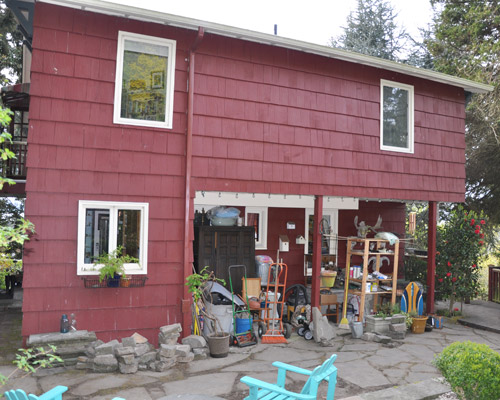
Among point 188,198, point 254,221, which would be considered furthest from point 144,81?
point 254,221

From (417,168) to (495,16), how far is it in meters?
5.77

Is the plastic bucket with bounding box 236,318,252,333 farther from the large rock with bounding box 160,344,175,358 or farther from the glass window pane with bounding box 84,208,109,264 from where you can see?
the glass window pane with bounding box 84,208,109,264

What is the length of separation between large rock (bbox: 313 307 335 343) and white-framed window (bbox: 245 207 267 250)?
3.36 meters

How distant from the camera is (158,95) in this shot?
6.67 meters

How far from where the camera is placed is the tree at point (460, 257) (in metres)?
8.91

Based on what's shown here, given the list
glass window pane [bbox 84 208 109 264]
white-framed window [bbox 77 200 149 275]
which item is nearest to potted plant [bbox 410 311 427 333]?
white-framed window [bbox 77 200 149 275]

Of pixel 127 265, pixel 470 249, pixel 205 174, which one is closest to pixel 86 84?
pixel 205 174

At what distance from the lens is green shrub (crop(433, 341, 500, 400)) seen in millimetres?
4234

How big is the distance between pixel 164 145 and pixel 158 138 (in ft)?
0.46

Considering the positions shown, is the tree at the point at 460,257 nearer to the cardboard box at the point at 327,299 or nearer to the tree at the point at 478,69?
the cardboard box at the point at 327,299

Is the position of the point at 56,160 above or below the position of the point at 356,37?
below

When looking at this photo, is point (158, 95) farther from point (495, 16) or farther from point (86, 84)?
point (495, 16)

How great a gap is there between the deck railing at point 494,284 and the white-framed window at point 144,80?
8918 millimetres

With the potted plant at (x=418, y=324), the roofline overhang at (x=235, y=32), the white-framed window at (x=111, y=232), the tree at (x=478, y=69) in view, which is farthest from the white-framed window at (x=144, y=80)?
the tree at (x=478, y=69)
